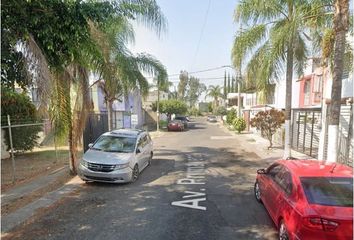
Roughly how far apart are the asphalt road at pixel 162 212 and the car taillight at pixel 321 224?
1578 mm

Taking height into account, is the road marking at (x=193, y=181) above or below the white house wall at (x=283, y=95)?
below

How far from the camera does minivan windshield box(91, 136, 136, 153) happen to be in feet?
34.0

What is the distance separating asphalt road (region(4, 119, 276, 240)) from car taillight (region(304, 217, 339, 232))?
62.1 inches

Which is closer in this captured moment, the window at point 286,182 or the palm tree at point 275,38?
the window at point 286,182

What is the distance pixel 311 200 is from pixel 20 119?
1447cm

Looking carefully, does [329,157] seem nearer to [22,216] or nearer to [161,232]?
[161,232]

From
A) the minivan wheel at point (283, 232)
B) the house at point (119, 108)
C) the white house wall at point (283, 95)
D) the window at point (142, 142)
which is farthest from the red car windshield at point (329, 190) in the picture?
the house at point (119, 108)

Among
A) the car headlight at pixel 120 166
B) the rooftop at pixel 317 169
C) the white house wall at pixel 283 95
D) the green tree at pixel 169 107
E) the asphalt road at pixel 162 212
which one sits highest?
the white house wall at pixel 283 95

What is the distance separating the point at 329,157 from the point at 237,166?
16.0 feet

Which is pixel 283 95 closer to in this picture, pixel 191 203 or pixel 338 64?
pixel 338 64

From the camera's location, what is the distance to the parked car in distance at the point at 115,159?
9.23m

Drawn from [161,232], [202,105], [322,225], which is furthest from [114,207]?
[202,105]

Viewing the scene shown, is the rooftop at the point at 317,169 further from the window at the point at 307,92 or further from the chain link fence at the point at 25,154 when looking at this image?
the window at the point at 307,92

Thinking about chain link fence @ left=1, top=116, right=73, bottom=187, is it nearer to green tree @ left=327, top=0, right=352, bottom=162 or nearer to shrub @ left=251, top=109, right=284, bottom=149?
green tree @ left=327, top=0, right=352, bottom=162
